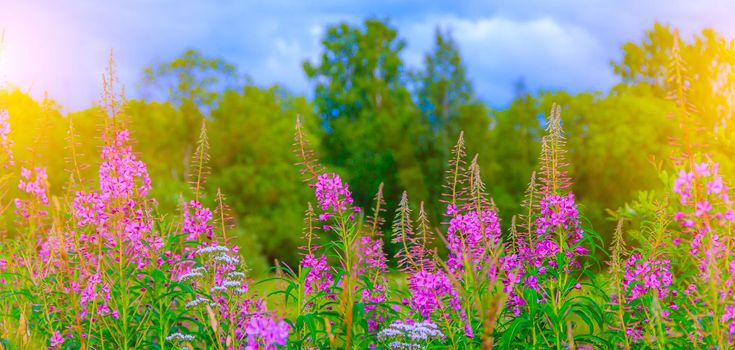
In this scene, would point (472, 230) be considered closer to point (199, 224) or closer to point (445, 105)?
point (199, 224)

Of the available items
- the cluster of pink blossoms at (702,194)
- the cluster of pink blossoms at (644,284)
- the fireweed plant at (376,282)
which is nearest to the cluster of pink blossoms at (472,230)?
the fireweed plant at (376,282)

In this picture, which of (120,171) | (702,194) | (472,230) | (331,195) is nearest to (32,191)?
(120,171)

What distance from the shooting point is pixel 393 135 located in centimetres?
2806

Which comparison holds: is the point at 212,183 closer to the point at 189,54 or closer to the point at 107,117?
the point at 189,54

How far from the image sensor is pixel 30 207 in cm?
821

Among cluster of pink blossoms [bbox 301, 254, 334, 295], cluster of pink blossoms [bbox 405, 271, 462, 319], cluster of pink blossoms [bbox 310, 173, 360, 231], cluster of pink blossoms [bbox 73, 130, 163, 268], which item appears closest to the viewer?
cluster of pink blossoms [bbox 405, 271, 462, 319]

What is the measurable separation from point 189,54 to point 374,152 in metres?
15.0

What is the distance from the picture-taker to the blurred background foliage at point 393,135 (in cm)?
2605

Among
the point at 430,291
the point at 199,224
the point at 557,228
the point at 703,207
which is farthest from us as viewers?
the point at 199,224

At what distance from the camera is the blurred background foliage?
2605cm

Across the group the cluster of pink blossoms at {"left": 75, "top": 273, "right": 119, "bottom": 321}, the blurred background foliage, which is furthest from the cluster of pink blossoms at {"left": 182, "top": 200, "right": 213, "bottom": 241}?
the blurred background foliage

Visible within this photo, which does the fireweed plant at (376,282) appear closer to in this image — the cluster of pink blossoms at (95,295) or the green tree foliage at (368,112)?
the cluster of pink blossoms at (95,295)

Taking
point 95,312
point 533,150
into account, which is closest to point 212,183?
point 533,150

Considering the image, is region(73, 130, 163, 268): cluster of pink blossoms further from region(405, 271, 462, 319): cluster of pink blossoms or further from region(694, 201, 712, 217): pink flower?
region(694, 201, 712, 217): pink flower
